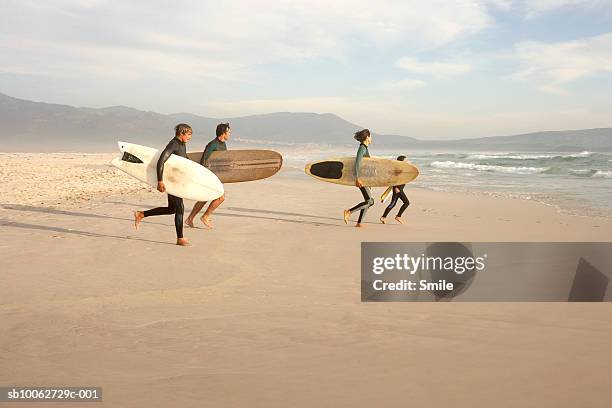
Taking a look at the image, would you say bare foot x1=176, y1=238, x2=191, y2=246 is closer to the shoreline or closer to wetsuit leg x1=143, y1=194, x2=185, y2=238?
wetsuit leg x1=143, y1=194, x2=185, y2=238

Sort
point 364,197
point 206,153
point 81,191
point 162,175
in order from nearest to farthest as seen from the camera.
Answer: point 162,175 < point 206,153 < point 364,197 < point 81,191

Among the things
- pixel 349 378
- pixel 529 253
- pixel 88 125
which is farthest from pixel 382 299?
pixel 88 125

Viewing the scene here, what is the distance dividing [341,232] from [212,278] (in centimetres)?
345

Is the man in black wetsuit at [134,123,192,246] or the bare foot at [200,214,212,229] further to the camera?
the bare foot at [200,214,212,229]

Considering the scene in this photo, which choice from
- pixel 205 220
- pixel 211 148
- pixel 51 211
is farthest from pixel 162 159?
pixel 51 211

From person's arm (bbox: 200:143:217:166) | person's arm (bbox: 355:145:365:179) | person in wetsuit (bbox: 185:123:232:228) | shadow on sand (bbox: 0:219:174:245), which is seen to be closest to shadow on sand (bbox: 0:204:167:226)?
person in wetsuit (bbox: 185:123:232:228)

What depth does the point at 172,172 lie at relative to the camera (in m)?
7.70

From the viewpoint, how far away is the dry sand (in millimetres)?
2842

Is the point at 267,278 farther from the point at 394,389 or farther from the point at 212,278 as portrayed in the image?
the point at 394,389

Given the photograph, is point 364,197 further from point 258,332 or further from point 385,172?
point 258,332

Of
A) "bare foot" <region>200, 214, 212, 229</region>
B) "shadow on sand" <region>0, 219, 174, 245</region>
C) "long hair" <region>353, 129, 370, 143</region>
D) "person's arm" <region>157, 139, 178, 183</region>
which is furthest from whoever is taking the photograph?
"long hair" <region>353, 129, 370, 143</region>

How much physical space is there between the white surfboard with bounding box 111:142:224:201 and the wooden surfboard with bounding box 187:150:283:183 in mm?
1246

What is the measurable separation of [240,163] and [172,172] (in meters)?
2.12

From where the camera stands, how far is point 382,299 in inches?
182
